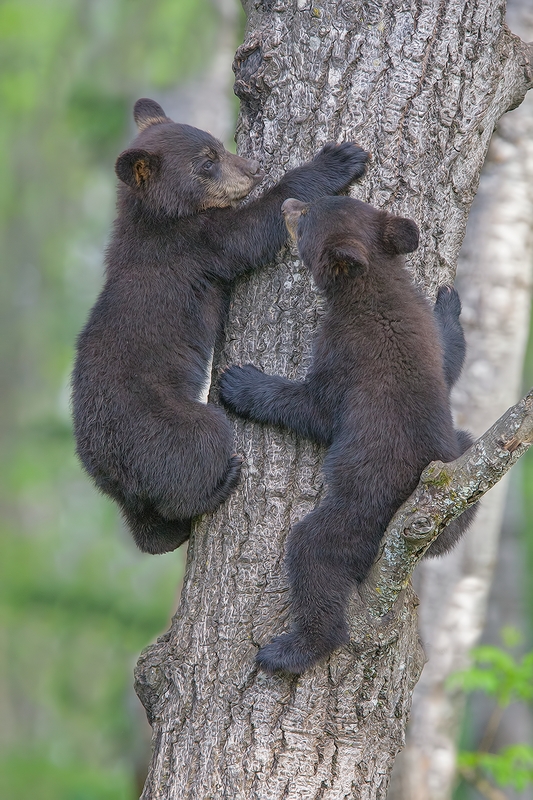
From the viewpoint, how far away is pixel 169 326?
Answer: 13.2 feet

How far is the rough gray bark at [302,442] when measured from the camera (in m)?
3.20

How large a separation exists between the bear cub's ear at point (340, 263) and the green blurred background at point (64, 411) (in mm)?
6398

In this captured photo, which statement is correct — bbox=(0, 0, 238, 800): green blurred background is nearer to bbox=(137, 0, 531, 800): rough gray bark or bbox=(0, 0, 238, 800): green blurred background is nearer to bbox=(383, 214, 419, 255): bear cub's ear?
bbox=(137, 0, 531, 800): rough gray bark

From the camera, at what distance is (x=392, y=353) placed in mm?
3510

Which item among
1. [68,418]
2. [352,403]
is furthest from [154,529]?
[68,418]

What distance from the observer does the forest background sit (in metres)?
10.8

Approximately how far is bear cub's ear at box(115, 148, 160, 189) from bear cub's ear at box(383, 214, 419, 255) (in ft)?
4.56

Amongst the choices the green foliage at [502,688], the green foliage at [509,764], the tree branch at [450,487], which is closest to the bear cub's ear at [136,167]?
the tree branch at [450,487]

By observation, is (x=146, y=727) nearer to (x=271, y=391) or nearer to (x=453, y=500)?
(x=271, y=391)

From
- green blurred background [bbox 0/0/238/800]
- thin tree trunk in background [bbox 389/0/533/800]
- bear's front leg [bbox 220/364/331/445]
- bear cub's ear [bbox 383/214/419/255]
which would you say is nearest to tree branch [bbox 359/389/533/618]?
bear's front leg [bbox 220/364/331/445]

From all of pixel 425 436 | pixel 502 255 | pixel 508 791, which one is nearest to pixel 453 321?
pixel 425 436

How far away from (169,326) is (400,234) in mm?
1217

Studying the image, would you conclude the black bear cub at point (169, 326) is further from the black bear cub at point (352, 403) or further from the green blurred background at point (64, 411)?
the green blurred background at point (64, 411)

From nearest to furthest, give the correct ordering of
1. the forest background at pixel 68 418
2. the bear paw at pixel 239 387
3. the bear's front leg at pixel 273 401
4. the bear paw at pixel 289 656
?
1. the bear paw at pixel 289 656
2. the bear's front leg at pixel 273 401
3. the bear paw at pixel 239 387
4. the forest background at pixel 68 418
